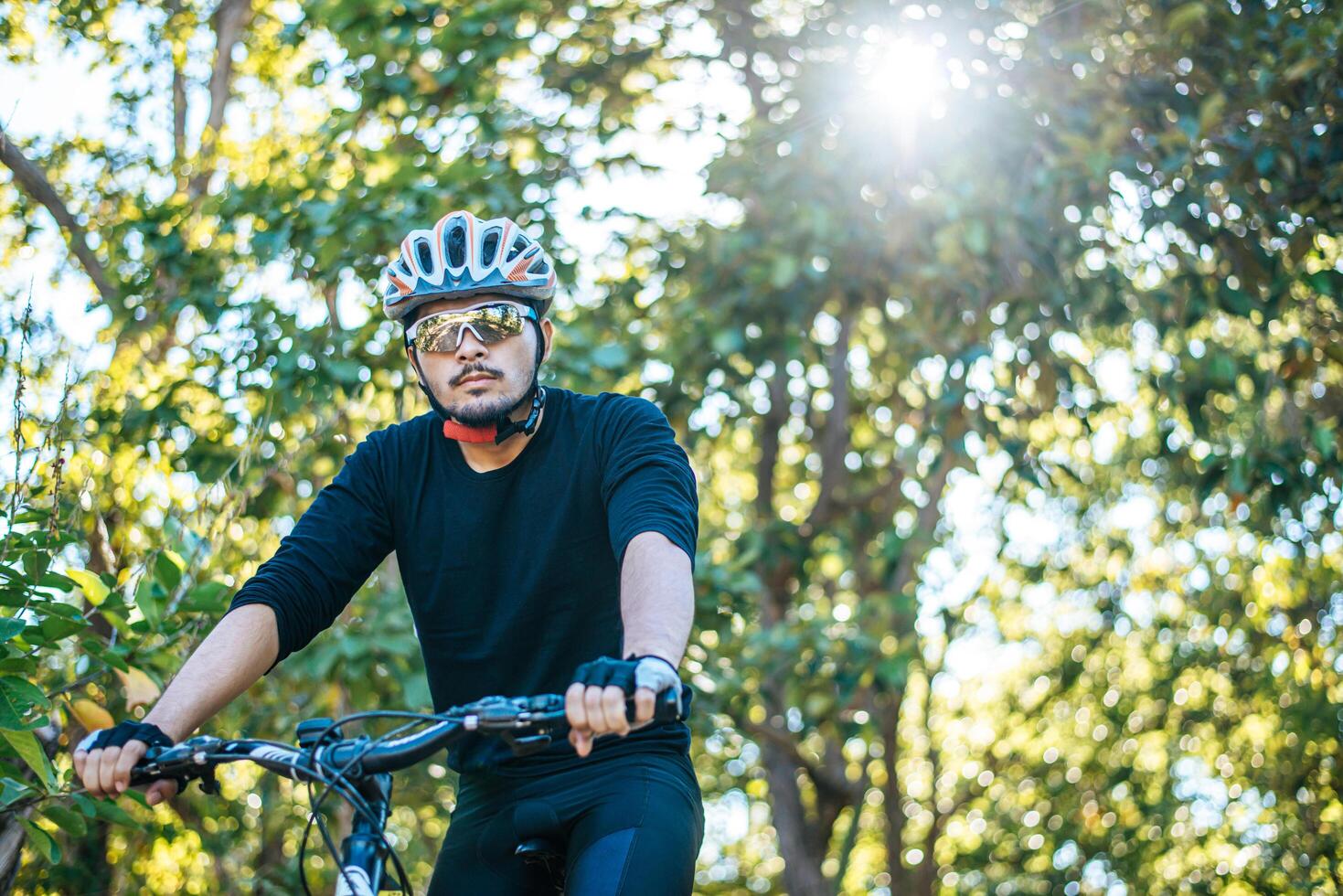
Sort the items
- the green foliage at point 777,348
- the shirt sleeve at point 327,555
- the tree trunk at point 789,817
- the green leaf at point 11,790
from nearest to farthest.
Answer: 1. the shirt sleeve at point 327,555
2. the green leaf at point 11,790
3. the green foliage at point 777,348
4. the tree trunk at point 789,817

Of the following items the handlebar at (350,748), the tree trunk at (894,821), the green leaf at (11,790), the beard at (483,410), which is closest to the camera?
the handlebar at (350,748)

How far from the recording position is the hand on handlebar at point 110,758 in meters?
2.50

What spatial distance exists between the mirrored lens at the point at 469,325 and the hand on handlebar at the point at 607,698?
1.13 m

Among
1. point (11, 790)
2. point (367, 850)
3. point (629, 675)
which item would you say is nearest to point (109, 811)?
point (11, 790)

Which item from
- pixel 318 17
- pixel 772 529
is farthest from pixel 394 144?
pixel 772 529

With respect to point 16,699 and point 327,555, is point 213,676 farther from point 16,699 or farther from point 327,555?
point 16,699

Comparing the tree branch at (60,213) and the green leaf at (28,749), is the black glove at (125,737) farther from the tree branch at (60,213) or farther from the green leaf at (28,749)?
the tree branch at (60,213)

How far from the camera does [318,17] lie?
7.10 meters

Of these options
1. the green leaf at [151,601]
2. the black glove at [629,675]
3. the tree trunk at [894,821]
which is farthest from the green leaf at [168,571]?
the tree trunk at [894,821]

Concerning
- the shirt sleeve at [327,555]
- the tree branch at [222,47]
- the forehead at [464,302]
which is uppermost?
the tree branch at [222,47]

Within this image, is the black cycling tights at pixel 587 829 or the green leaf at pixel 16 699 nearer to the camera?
the black cycling tights at pixel 587 829

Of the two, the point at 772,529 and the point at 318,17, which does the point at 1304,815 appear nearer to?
the point at 772,529

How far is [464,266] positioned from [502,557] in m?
0.67

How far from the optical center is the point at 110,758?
8.24 feet
